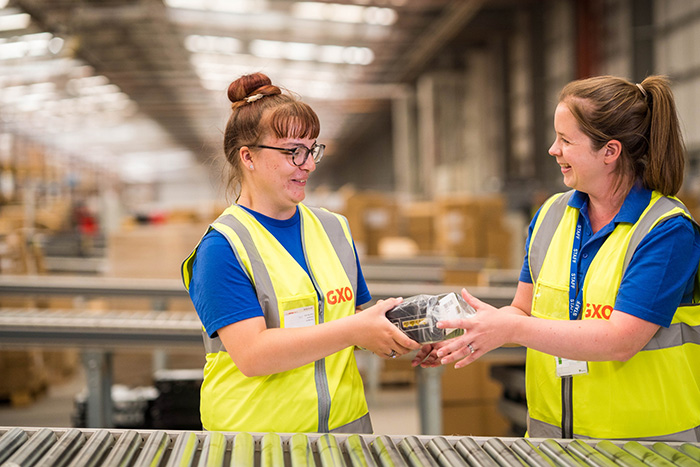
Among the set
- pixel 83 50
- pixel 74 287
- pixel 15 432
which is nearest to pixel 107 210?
pixel 83 50

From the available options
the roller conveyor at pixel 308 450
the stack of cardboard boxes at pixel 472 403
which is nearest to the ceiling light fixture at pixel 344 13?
the stack of cardboard boxes at pixel 472 403

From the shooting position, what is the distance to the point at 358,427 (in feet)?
5.47

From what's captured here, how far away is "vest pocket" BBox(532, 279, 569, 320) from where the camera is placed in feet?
5.35

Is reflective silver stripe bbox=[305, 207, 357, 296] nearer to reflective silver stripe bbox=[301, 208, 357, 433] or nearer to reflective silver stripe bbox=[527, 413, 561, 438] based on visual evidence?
reflective silver stripe bbox=[301, 208, 357, 433]

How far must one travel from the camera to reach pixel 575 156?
1573 millimetres

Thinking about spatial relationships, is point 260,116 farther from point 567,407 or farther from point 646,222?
point 567,407

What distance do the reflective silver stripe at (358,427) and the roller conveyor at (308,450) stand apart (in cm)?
19

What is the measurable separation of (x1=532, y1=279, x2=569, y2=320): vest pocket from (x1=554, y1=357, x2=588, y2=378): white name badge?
0.37 feet

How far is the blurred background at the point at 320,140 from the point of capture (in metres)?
3.90

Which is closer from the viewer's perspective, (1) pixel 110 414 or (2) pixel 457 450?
(2) pixel 457 450

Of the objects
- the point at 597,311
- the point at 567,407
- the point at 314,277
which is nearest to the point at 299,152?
the point at 314,277

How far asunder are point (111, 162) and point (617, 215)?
3131 cm

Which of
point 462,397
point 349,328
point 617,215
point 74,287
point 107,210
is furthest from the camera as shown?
point 107,210

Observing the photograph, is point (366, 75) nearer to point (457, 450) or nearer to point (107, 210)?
point (107, 210)
